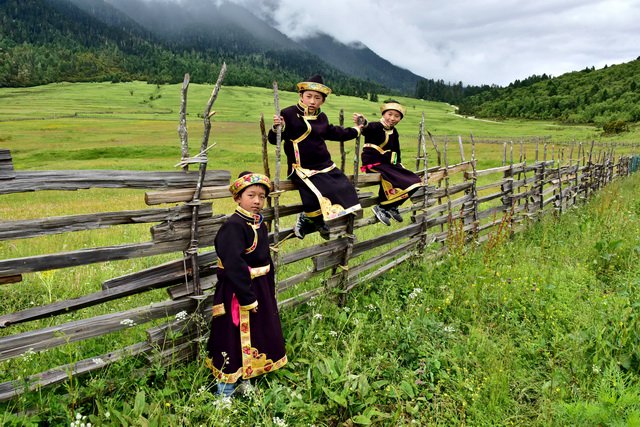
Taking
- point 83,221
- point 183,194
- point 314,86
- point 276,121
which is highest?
point 314,86

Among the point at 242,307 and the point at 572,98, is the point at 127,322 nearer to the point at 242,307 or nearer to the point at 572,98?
the point at 242,307

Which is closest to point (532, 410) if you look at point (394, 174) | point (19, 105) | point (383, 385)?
point (383, 385)

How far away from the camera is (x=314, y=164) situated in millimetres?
4340

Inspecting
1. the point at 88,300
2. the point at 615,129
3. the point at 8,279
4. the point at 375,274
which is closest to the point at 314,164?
the point at 375,274

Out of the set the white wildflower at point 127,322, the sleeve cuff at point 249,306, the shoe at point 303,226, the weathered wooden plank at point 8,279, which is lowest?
the white wildflower at point 127,322

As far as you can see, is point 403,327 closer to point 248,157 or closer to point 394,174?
Result: point 394,174

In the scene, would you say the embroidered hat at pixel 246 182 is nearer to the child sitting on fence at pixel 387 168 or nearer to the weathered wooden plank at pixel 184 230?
the weathered wooden plank at pixel 184 230

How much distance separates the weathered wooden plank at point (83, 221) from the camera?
2637 mm

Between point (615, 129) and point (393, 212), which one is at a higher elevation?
point (615, 129)

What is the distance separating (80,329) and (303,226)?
2340 millimetres

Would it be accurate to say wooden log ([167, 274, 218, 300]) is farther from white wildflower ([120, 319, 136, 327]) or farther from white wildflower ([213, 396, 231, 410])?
white wildflower ([213, 396, 231, 410])

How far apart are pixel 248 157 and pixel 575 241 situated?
964 inches

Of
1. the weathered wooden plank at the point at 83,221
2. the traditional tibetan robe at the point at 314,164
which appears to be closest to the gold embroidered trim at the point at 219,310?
the weathered wooden plank at the point at 83,221

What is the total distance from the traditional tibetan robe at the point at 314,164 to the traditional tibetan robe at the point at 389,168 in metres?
0.82
